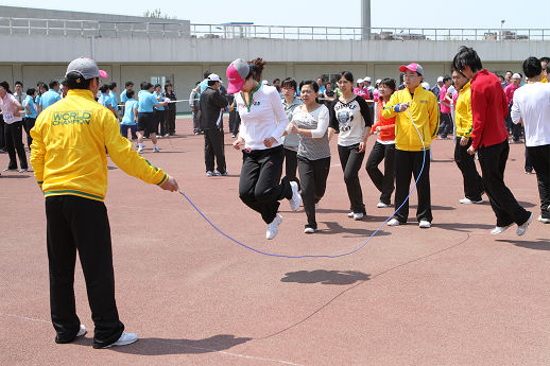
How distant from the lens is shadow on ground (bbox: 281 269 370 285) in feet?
19.9

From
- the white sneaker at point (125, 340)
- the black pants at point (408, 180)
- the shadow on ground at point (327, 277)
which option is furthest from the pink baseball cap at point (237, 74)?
the white sneaker at point (125, 340)

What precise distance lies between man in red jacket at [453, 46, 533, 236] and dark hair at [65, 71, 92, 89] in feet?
14.4

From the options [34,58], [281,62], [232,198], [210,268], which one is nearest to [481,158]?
[210,268]

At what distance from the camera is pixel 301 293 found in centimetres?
571

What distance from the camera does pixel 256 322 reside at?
16.4 ft

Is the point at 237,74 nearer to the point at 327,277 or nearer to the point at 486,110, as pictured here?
the point at 327,277

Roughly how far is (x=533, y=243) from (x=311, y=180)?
2.69m

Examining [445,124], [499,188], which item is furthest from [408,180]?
[445,124]

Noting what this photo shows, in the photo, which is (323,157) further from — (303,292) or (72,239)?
(72,239)

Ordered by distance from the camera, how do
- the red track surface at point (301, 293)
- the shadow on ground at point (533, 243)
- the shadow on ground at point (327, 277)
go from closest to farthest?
the red track surface at point (301, 293) → the shadow on ground at point (327, 277) → the shadow on ground at point (533, 243)

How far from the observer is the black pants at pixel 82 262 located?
178 inches

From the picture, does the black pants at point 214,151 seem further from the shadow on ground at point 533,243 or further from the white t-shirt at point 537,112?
the shadow on ground at point 533,243

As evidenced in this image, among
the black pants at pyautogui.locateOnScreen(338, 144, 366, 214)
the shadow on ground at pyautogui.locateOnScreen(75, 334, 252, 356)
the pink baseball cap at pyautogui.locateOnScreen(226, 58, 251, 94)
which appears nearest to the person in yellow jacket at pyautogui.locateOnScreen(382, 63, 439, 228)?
the black pants at pyautogui.locateOnScreen(338, 144, 366, 214)

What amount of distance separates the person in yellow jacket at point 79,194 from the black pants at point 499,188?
427cm
